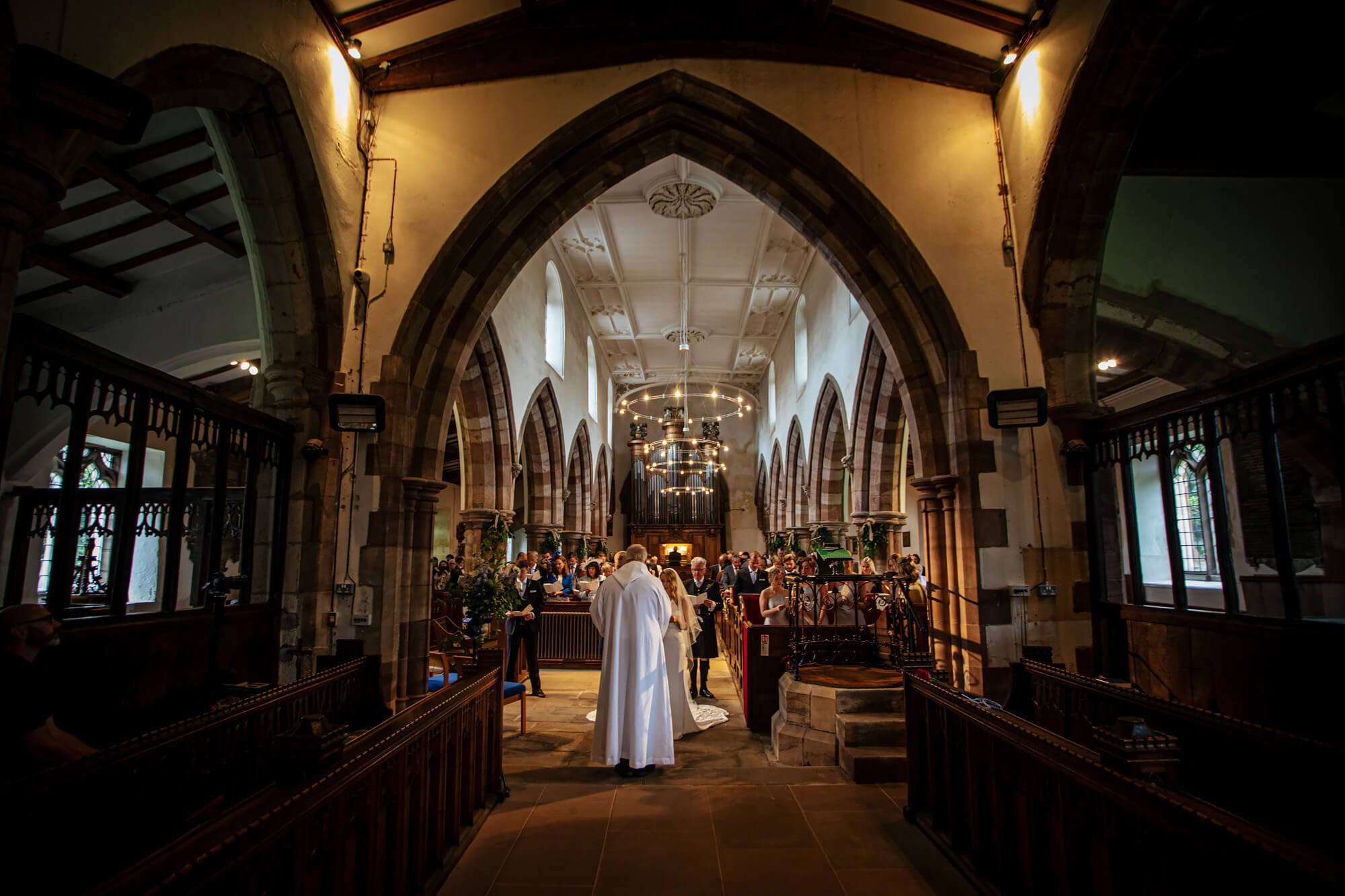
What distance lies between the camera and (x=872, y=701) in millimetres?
4781

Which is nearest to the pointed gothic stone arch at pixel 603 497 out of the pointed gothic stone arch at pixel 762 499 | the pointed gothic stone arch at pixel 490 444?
the pointed gothic stone arch at pixel 762 499

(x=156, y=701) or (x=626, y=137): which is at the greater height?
(x=626, y=137)

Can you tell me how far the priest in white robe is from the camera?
4.36 meters

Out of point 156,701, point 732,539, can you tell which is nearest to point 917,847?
point 156,701

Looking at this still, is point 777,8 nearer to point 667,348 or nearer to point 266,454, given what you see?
point 266,454

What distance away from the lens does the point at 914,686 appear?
3.62m

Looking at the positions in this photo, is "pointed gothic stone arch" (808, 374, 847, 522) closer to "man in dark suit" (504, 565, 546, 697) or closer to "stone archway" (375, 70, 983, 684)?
"stone archway" (375, 70, 983, 684)

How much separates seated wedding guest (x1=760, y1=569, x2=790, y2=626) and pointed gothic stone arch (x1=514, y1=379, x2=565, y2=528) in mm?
7109

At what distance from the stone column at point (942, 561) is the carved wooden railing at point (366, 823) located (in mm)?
3664

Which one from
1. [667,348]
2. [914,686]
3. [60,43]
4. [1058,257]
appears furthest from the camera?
[667,348]

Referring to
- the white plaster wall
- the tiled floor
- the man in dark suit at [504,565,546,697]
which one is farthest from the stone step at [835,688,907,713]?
the white plaster wall

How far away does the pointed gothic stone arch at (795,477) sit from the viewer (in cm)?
1498

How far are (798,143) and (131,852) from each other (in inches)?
250

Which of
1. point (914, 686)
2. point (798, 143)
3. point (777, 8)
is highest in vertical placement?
point (777, 8)
